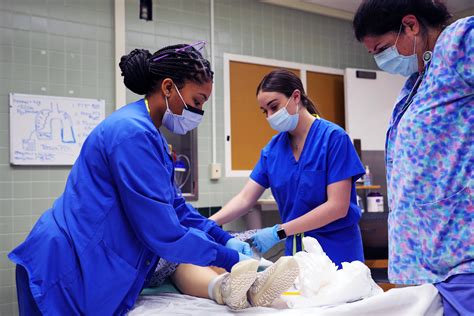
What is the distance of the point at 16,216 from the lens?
3.14 m

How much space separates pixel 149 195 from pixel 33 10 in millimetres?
2560

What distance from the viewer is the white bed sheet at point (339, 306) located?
108cm

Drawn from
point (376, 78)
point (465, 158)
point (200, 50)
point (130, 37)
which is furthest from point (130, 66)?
point (376, 78)

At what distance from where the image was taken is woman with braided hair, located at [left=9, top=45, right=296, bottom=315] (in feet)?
4.15

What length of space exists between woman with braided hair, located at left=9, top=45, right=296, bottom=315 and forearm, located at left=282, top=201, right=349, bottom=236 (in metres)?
0.49

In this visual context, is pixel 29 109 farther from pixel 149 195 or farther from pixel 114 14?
pixel 149 195

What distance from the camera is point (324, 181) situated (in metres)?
1.91

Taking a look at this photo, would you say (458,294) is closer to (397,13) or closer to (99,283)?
(397,13)

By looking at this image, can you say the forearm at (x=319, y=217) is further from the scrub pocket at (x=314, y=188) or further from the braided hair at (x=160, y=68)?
the braided hair at (x=160, y=68)

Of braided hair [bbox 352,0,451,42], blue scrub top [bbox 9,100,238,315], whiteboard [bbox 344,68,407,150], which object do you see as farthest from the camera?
whiteboard [bbox 344,68,407,150]

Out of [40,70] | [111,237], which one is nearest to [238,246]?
[111,237]

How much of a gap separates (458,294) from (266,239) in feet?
3.17

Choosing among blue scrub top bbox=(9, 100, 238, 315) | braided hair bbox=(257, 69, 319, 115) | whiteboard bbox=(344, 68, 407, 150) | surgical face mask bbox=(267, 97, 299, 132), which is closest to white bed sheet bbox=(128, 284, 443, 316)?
blue scrub top bbox=(9, 100, 238, 315)

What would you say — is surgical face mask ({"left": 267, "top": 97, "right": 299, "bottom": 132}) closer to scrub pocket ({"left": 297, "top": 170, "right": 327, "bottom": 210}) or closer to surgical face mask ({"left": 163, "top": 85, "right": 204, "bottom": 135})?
scrub pocket ({"left": 297, "top": 170, "right": 327, "bottom": 210})
